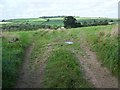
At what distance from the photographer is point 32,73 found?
45.6 ft

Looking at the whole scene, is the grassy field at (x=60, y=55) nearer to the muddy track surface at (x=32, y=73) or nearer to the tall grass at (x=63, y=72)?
the tall grass at (x=63, y=72)

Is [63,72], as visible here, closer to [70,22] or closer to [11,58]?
[11,58]

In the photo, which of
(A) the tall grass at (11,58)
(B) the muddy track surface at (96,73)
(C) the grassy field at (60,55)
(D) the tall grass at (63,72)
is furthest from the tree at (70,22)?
(D) the tall grass at (63,72)

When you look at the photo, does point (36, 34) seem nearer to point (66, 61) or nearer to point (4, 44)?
point (4, 44)

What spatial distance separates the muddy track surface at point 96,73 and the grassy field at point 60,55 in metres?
0.29

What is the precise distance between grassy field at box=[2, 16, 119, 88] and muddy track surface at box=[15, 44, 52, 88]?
25cm

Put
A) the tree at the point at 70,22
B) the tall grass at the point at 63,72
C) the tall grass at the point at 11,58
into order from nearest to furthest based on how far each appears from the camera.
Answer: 1. the tall grass at the point at 63,72
2. the tall grass at the point at 11,58
3. the tree at the point at 70,22

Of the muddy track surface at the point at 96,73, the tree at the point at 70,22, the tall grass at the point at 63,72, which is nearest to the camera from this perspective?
the tall grass at the point at 63,72

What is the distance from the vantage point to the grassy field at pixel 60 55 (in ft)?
40.9

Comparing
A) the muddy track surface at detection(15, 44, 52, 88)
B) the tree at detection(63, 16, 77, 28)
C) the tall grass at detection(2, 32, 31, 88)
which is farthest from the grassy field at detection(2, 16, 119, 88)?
the tree at detection(63, 16, 77, 28)

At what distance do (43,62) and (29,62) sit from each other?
88 centimetres

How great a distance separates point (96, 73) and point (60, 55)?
3002 millimetres

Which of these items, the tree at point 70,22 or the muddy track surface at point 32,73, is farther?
the tree at point 70,22

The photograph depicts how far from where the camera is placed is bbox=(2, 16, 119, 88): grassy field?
40.9 ft
